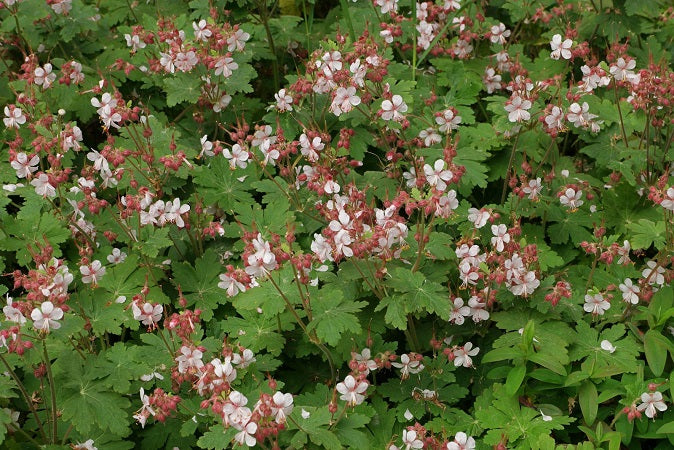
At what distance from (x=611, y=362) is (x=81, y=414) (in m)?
2.60

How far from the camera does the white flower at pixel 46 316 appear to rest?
11.1 ft

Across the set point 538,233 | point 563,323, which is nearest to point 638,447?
point 563,323

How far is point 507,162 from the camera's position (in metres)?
5.16

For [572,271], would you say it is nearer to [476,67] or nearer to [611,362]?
[611,362]

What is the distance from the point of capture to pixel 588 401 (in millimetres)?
4008

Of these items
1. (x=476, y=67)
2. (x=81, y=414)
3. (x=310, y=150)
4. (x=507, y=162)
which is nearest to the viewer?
(x=81, y=414)

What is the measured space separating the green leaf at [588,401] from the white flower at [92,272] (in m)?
2.51

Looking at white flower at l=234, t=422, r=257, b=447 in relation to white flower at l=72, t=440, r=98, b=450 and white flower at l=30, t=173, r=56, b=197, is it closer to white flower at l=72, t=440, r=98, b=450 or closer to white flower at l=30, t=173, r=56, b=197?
white flower at l=72, t=440, r=98, b=450

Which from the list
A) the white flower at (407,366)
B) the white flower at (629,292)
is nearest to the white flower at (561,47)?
the white flower at (629,292)

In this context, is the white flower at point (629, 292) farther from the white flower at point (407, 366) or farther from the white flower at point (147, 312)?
the white flower at point (147, 312)

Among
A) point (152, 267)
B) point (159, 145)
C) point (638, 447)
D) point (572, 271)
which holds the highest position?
point (159, 145)

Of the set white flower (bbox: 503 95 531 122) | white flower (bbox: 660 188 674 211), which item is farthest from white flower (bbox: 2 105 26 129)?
white flower (bbox: 660 188 674 211)

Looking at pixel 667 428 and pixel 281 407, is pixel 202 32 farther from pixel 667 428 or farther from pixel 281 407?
pixel 667 428

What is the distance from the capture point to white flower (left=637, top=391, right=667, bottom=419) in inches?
150
